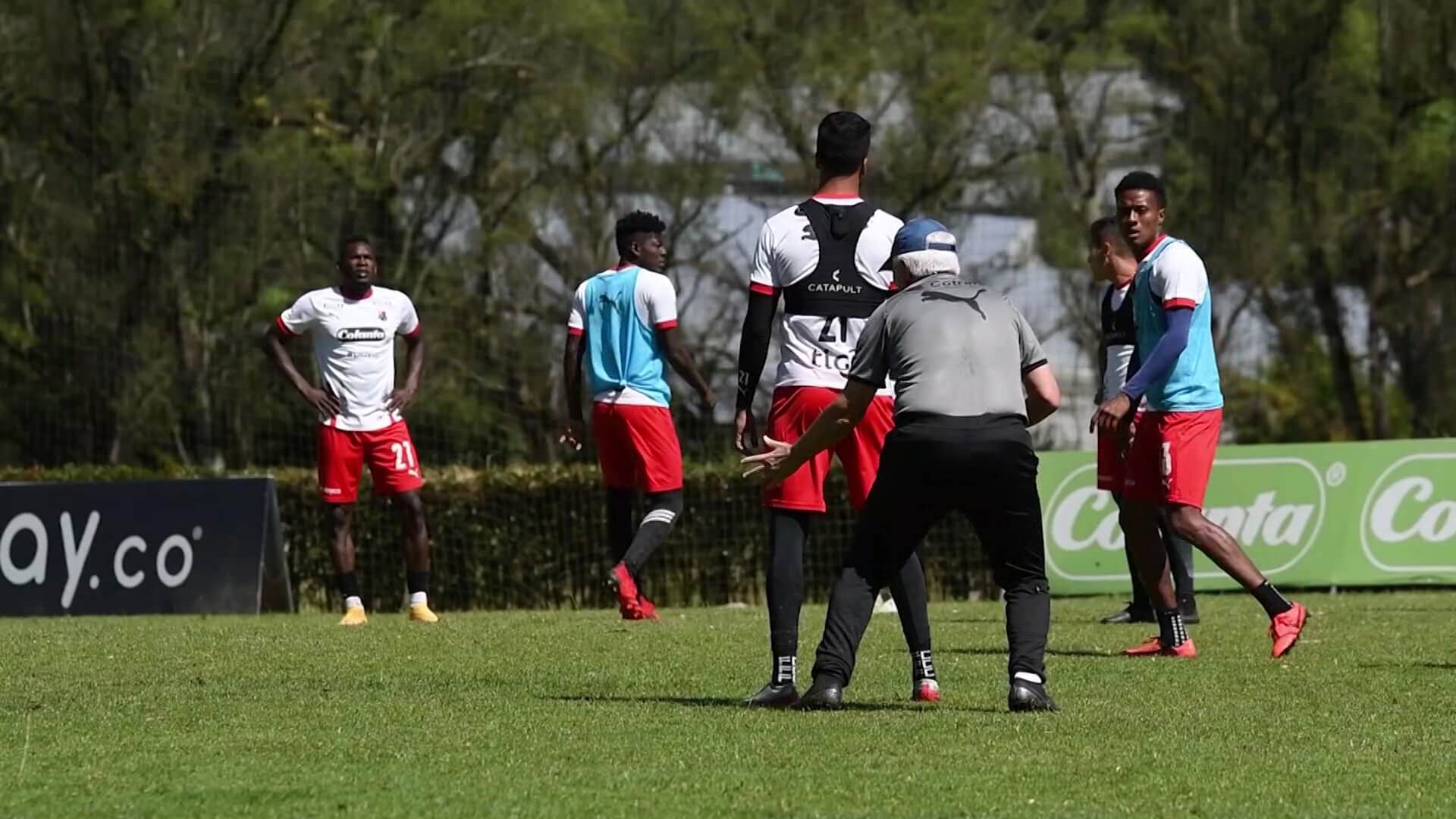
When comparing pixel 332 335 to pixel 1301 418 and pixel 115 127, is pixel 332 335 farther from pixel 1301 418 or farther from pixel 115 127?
pixel 1301 418

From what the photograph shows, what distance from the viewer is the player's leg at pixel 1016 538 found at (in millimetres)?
7535

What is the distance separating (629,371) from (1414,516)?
680 cm

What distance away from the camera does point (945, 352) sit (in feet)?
24.7

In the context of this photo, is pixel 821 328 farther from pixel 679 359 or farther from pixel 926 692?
pixel 679 359

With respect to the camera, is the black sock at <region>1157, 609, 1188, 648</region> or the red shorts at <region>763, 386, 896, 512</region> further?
the black sock at <region>1157, 609, 1188, 648</region>

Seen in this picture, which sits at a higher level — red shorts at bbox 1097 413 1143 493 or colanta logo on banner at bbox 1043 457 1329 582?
red shorts at bbox 1097 413 1143 493

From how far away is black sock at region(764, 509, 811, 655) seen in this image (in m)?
8.12

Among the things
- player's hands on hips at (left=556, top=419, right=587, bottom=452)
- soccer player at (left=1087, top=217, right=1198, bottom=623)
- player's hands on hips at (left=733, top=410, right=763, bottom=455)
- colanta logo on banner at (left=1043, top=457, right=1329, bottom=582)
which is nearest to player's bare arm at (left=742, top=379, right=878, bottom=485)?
player's hands on hips at (left=733, top=410, right=763, bottom=455)

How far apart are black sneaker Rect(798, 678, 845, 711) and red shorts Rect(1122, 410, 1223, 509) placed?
3147 mm

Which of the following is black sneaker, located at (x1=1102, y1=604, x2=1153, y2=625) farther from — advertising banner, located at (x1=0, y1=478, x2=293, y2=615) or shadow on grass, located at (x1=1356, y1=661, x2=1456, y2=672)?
advertising banner, located at (x1=0, y1=478, x2=293, y2=615)

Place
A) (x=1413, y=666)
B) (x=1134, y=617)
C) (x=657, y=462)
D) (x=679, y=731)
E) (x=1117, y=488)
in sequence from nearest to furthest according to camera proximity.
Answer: (x=679, y=731) → (x=1413, y=666) → (x=1117, y=488) → (x=1134, y=617) → (x=657, y=462)

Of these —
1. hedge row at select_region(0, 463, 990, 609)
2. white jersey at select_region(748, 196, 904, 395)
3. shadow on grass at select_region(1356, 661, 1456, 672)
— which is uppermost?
white jersey at select_region(748, 196, 904, 395)

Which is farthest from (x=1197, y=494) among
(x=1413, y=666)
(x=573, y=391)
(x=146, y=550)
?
(x=146, y=550)

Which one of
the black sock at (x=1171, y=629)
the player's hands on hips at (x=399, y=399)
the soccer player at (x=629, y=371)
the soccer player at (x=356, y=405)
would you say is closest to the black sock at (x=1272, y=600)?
the black sock at (x=1171, y=629)
